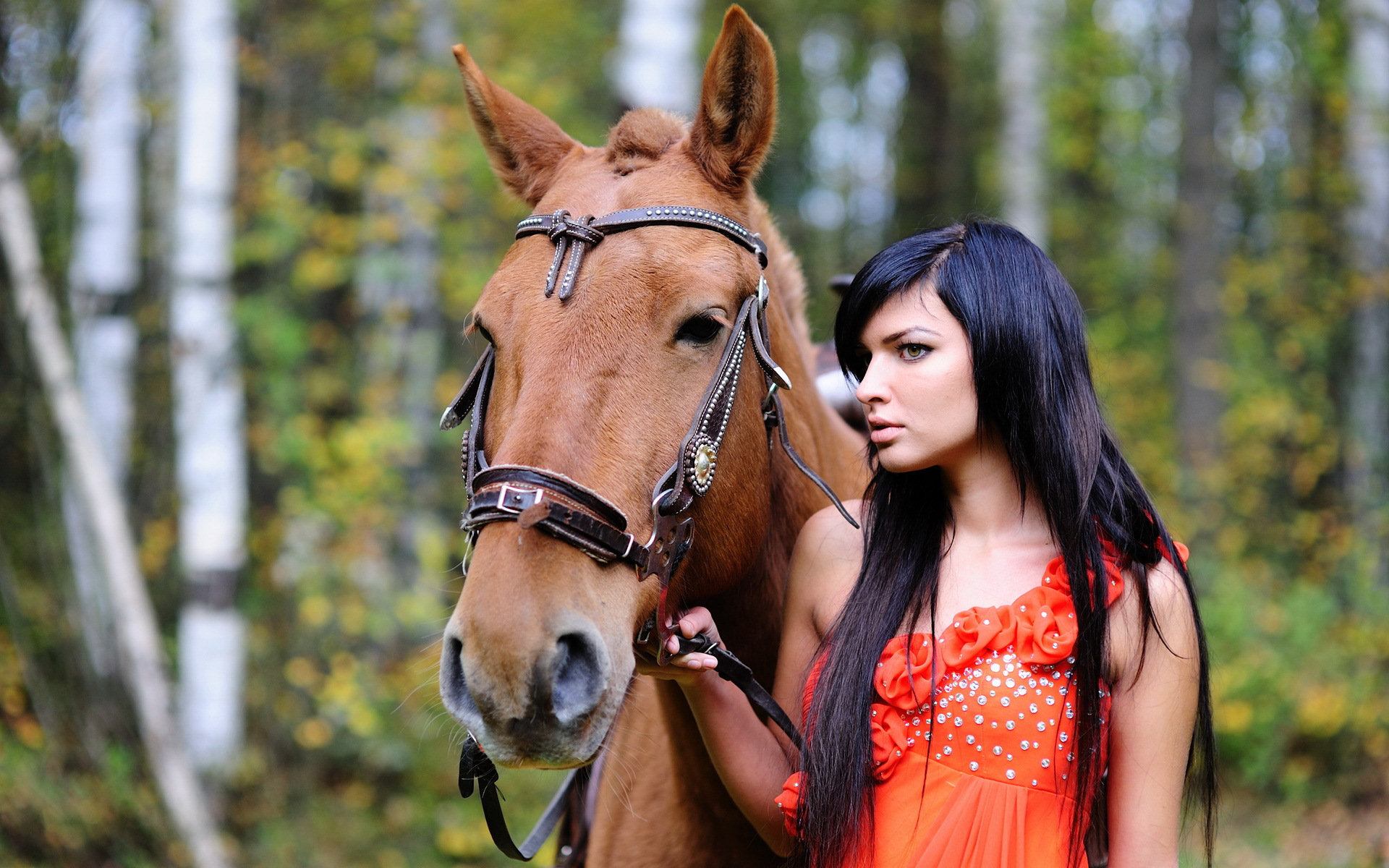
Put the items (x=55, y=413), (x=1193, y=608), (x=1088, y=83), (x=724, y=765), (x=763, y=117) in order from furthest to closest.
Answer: (x=1088, y=83) → (x=55, y=413) → (x=763, y=117) → (x=724, y=765) → (x=1193, y=608)

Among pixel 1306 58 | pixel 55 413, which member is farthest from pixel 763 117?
pixel 1306 58

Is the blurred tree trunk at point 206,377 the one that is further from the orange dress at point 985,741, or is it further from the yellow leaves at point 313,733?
the orange dress at point 985,741

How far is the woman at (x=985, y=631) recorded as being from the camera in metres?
1.84

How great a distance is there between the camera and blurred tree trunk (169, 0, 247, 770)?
5.81 m

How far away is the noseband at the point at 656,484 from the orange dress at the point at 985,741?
39 cm

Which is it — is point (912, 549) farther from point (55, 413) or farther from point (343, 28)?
point (343, 28)

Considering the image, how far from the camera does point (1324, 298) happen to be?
28.7 feet

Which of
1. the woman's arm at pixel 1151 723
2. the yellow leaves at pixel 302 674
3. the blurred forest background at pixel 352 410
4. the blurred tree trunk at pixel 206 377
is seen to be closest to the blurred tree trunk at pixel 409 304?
the blurred forest background at pixel 352 410

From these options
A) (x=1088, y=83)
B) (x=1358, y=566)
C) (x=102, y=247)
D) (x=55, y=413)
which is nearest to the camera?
(x=55, y=413)

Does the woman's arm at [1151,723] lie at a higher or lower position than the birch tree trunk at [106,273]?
lower

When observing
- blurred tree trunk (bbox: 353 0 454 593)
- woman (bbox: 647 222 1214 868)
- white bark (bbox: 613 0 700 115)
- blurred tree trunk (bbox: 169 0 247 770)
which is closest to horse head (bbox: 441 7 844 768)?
woman (bbox: 647 222 1214 868)

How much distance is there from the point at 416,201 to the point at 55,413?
2.91 m

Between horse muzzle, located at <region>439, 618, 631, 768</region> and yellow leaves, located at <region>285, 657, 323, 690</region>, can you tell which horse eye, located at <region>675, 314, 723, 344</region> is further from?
yellow leaves, located at <region>285, 657, 323, 690</region>

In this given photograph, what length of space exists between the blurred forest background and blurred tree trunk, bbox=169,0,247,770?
0.02m
